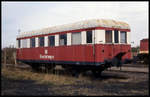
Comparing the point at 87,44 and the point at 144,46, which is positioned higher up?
the point at 87,44

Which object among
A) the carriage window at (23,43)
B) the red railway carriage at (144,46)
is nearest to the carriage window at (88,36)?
the carriage window at (23,43)

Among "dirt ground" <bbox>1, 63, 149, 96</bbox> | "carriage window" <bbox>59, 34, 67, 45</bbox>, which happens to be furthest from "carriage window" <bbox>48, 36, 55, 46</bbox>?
"dirt ground" <bbox>1, 63, 149, 96</bbox>

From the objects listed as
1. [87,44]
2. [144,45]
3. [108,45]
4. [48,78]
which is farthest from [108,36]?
[144,45]

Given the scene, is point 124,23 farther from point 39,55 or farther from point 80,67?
point 39,55

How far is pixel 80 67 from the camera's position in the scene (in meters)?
14.8

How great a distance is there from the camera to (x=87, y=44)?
13.8 m

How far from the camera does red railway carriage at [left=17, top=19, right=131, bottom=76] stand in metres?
13.4

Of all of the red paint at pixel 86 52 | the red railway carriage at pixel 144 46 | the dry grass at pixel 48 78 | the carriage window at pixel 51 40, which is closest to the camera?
the dry grass at pixel 48 78

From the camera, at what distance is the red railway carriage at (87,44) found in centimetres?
1344

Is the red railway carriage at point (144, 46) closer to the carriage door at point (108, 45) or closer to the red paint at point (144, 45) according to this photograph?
the red paint at point (144, 45)

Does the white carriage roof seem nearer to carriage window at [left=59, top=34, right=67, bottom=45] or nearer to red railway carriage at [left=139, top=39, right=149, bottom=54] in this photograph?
carriage window at [left=59, top=34, right=67, bottom=45]

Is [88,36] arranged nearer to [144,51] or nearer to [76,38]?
[76,38]

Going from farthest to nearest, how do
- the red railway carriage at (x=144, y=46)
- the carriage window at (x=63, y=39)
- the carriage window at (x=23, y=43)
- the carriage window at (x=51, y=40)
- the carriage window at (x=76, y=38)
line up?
1. the red railway carriage at (x=144, y=46)
2. the carriage window at (x=23, y=43)
3. the carriage window at (x=51, y=40)
4. the carriage window at (x=63, y=39)
5. the carriage window at (x=76, y=38)

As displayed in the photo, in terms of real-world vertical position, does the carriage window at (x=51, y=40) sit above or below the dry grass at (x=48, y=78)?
above
